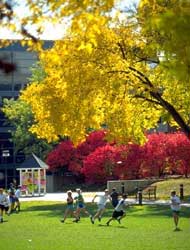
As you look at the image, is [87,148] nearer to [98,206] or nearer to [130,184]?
[130,184]

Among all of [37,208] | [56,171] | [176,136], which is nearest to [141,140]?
[37,208]

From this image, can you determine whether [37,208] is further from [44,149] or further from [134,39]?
[44,149]

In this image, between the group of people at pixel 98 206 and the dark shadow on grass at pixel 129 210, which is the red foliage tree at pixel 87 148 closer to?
the dark shadow on grass at pixel 129 210

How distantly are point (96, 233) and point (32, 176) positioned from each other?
3413cm

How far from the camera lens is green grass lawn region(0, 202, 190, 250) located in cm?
1994

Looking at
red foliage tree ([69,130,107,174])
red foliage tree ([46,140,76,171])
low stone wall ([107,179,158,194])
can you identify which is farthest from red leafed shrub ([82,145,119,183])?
low stone wall ([107,179,158,194])

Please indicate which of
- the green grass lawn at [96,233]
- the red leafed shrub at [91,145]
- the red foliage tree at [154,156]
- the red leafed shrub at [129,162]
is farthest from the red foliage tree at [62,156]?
the green grass lawn at [96,233]

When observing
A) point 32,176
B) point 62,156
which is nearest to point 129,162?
point 62,156

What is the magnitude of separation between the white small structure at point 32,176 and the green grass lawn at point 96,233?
21964 mm

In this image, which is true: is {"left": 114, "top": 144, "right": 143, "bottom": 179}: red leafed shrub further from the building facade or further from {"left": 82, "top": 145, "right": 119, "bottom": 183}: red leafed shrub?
the building facade

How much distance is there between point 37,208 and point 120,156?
68.1 ft

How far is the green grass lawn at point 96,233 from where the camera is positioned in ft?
65.4

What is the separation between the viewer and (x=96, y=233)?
24.0m

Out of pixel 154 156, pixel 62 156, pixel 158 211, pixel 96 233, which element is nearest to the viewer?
pixel 96 233
